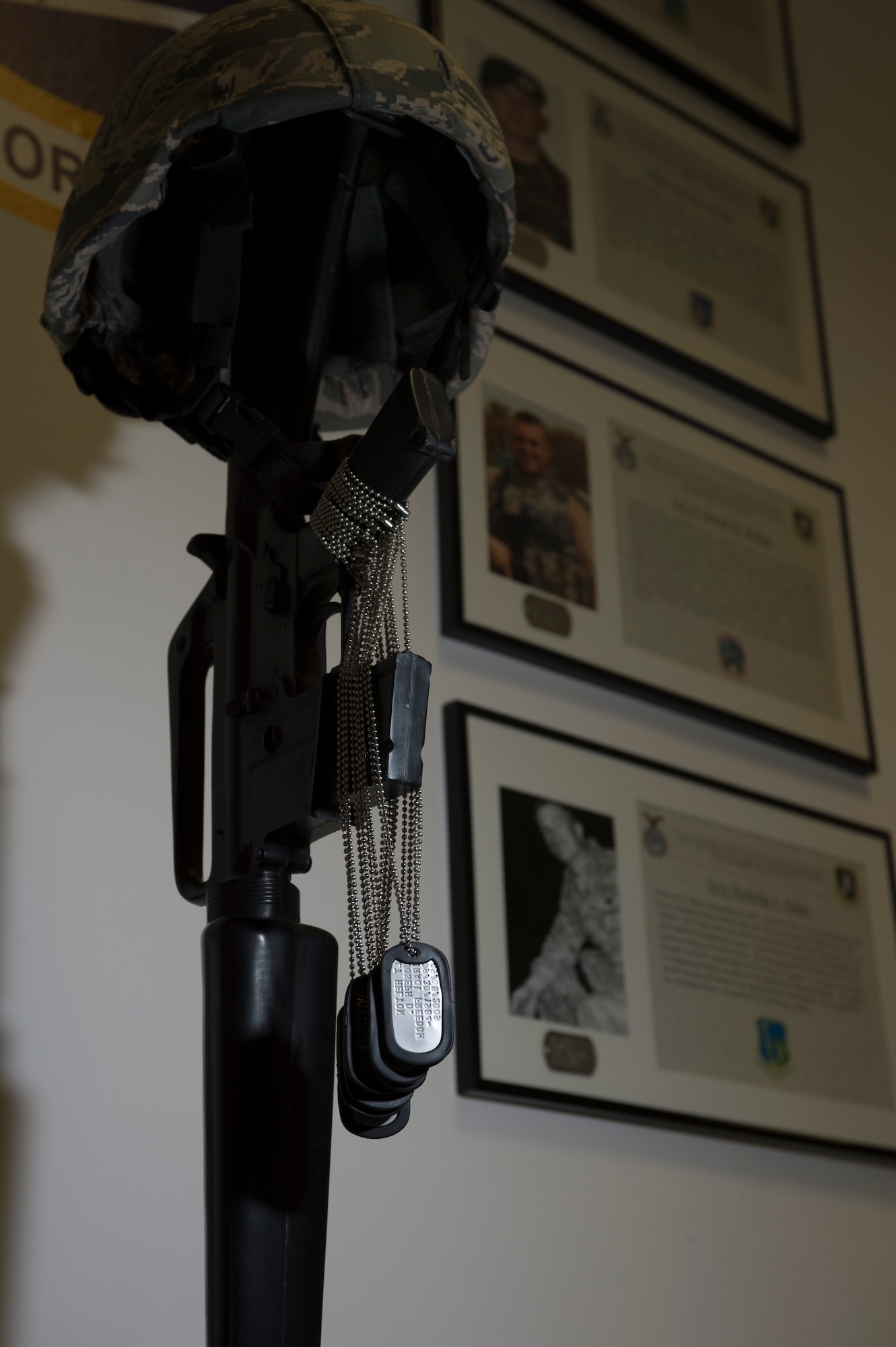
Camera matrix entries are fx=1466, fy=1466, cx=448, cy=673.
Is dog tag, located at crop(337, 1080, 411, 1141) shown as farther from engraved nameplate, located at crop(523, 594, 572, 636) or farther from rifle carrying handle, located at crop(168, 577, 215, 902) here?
engraved nameplate, located at crop(523, 594, 572, 636)

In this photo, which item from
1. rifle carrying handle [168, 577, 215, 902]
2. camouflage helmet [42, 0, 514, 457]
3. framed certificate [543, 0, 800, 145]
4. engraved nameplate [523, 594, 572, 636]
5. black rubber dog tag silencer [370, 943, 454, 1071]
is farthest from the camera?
framed certificate [543, 0, 800, 145]

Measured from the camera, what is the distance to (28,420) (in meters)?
1.27

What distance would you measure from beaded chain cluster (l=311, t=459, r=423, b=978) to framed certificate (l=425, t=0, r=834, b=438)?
3.16 ft

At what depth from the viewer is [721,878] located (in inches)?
64.1

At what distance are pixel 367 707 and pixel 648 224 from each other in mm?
1338

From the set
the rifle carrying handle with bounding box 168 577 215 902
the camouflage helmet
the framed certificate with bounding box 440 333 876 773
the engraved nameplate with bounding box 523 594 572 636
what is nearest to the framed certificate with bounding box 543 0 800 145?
the framed certificate with bounding box 440 333 876 773

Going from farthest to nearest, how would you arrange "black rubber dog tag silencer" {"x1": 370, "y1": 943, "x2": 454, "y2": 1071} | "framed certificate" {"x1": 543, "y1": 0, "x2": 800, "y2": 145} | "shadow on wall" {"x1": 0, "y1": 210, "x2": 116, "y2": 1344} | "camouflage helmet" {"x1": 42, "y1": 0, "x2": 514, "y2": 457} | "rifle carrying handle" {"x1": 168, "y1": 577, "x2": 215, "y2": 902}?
"framed certificate" {"x1": 543, "y1": 0, "x2": 800, "y2": 145} < "shadow on wall" {"x1": 0, "y1": 210, "x2": 116, "y2": 1344} < "rifle carrying handle" {"x1": 168, "y1": 577, "x2": 215, "y2": 902} < "camouflage helmet" {"x1": 42, "y1": 0, "x2": 514, "y2": 457} < "black rubber dog tag silencer" {"x1": 370, "y1": 943, "x2": 454, "y2": 1071}

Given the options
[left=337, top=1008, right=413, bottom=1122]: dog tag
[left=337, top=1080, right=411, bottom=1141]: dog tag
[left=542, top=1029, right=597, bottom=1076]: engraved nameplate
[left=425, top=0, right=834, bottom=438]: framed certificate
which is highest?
[left=425, top=0, right=834, bottom=438]: framed certificate

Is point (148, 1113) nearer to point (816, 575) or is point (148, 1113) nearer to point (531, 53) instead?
point (816, 575)

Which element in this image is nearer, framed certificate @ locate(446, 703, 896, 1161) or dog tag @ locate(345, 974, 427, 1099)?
dog tag @ locate(345, 974, 427, 1099)

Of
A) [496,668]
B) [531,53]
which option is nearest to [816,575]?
[496,668]

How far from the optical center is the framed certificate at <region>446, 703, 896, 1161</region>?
137cm

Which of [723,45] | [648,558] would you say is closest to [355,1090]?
[648,558]

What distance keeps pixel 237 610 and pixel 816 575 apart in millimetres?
1217
